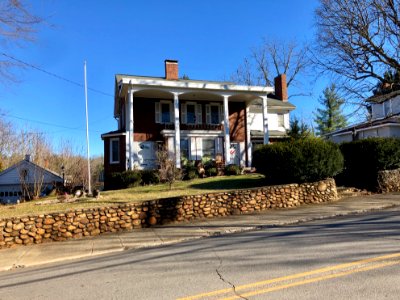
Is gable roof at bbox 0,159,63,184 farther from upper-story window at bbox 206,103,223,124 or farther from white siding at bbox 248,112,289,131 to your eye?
white siding at bbox 248,112,289,131

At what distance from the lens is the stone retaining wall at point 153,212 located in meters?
10.1

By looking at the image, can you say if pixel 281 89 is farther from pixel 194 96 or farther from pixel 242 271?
pixel 242 271

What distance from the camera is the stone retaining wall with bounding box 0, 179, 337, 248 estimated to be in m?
10.1

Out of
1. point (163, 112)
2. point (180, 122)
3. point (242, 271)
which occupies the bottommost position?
point (242, 271)

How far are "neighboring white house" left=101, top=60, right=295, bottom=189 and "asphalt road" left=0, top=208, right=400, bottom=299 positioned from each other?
16.7 meters

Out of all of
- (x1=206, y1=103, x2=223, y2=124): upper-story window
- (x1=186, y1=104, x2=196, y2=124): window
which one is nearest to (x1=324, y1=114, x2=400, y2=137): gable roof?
(x1=206, y1=103, x2=223, y2=124): upper-story window

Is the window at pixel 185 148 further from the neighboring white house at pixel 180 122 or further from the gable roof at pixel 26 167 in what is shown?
the gable roof at pixel 26 167

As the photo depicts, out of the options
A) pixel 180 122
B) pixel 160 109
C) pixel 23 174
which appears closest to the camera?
pixel 23 174

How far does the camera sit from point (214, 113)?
92.9 feet

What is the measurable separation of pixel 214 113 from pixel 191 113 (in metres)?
1.92

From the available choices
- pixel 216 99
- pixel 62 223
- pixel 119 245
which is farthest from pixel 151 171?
pixel 119 245

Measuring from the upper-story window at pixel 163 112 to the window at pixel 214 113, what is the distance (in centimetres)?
307

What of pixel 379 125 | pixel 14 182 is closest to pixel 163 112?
pixel 14 182

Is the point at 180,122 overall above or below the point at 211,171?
above
